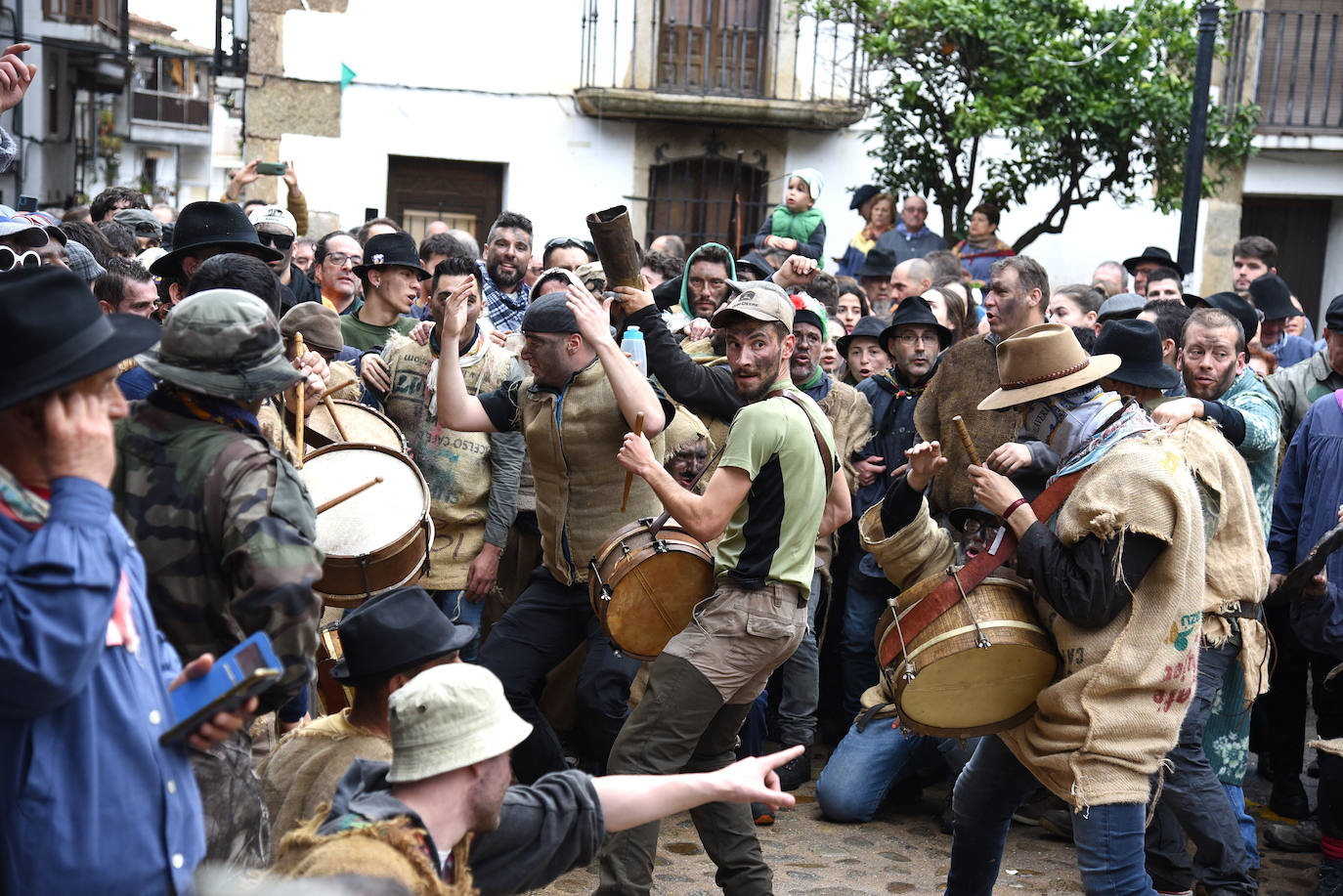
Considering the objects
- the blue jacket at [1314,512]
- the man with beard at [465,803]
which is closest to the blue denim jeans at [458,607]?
the man with beard at [465,803]

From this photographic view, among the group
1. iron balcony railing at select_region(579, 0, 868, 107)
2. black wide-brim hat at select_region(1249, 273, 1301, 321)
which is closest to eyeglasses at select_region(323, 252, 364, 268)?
black wide-brim hat at select_region(1249, 273, 1301, 321)

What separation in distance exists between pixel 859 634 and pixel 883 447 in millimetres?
990

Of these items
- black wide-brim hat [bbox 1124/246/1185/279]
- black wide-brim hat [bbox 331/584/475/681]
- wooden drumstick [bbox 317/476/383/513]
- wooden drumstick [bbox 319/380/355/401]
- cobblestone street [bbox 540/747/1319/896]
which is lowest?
cobblestone street [bbox 540/747/1319/896]

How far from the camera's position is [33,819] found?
2285 millimetres

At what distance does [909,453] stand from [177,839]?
2952mm

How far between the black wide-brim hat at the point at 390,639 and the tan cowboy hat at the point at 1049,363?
2.03 metres

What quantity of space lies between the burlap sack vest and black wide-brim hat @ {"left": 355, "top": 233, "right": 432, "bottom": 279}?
2.07 m

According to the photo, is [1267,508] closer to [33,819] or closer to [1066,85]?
[33,819]

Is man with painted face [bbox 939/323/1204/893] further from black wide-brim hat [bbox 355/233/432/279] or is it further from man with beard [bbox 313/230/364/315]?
man with beard [bbox 313/230/364/315]

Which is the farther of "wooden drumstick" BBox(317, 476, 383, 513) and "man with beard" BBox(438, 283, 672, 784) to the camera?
"man with beard" BBox(438, 283, 672, 784)

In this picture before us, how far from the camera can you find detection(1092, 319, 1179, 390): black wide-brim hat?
16.1 feet

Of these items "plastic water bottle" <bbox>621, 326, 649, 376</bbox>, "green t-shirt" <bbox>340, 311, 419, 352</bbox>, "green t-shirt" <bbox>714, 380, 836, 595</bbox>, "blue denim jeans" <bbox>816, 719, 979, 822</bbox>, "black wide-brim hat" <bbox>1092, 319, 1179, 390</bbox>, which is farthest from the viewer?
"green t-shirt" <bbox>340, 311, 419, 352</bbox>

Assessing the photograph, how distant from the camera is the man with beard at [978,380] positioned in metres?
6.51

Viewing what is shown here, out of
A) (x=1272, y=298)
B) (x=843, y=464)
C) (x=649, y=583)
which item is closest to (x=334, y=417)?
(x=649, y=583)
